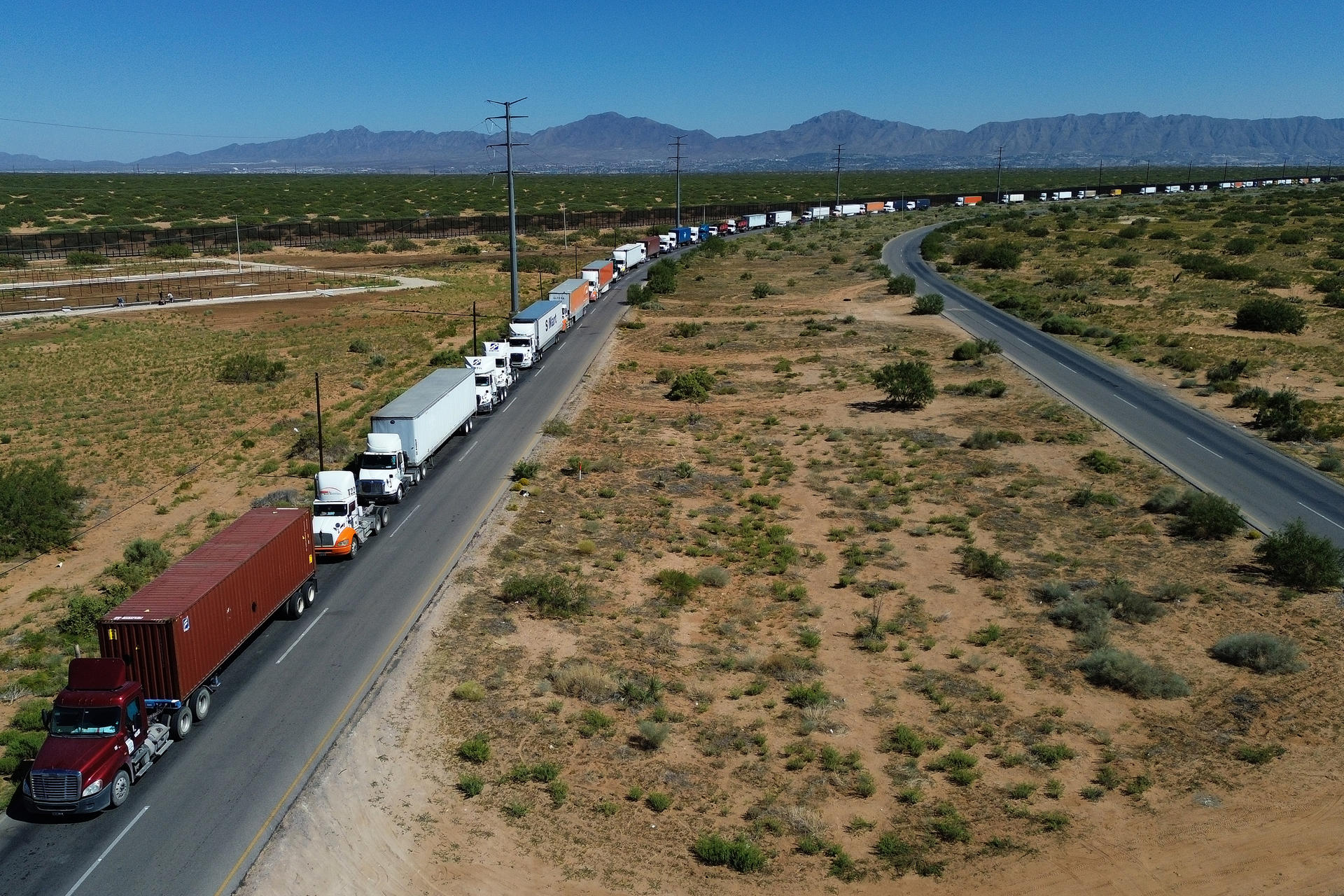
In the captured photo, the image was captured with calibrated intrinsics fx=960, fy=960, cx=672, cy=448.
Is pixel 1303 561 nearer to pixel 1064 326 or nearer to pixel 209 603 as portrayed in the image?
pixel 209 603

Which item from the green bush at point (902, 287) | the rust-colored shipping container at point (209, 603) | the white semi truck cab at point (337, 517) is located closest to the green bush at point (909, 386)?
the white semi truck cab at point (337, 517)

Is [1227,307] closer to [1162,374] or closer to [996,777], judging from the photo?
[1162,374]

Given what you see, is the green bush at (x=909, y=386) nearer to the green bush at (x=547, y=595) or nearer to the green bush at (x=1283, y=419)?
the green bush at (x=1283, y=419)

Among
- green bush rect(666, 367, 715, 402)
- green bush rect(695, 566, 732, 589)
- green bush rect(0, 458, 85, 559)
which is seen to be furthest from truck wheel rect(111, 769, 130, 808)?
green bush rect(666, 367, 715, 402)

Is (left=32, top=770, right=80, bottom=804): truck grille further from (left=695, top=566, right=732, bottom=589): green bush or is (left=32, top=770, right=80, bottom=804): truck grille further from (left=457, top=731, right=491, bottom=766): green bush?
(left=695, top=566, right=732, bottom=589): green bush

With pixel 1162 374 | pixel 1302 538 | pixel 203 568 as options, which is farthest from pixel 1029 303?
pixel 203 568

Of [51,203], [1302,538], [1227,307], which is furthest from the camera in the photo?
[51,203]

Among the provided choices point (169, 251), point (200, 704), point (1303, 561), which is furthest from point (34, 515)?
point (169, 251)
